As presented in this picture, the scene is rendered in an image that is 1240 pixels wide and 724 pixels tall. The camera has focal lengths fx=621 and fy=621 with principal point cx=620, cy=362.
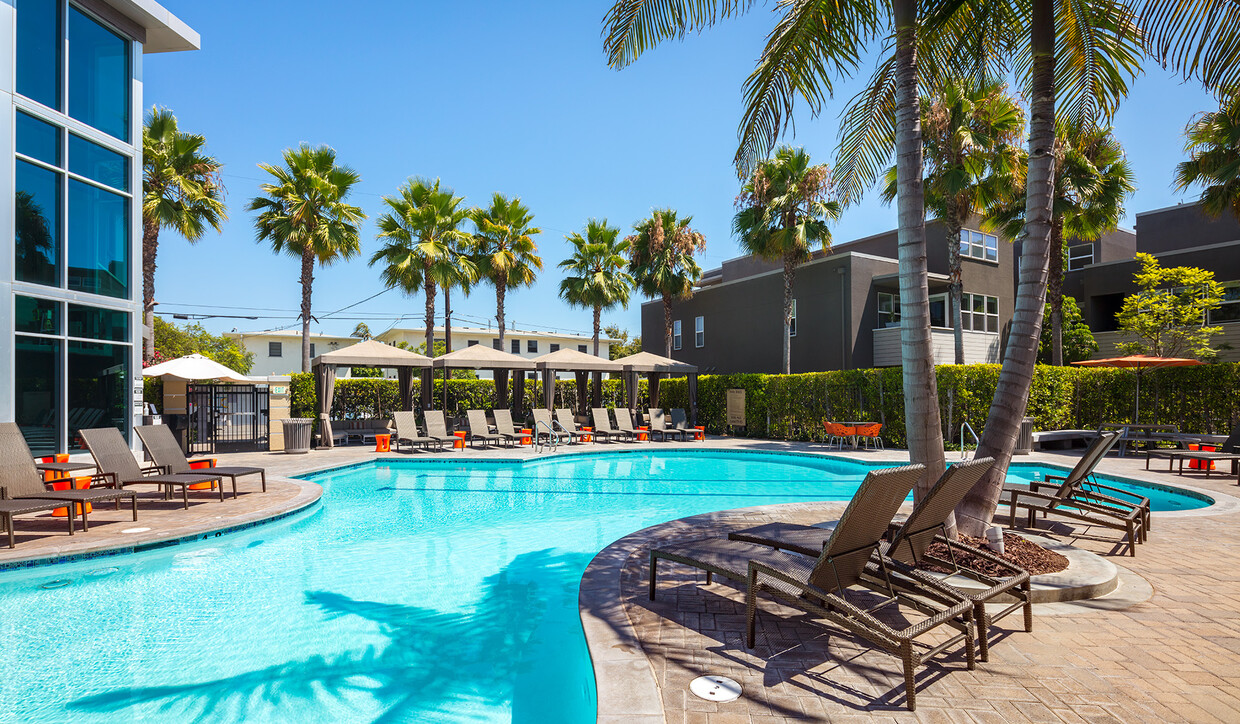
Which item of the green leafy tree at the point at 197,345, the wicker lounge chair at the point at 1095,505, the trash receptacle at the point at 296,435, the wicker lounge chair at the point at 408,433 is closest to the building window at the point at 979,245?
the wicker lounge chair at the point at 1095,505

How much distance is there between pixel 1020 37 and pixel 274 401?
1769cm

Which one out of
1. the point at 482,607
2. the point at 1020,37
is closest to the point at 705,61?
the point at 1020,37

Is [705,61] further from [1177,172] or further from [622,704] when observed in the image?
[1177,172]

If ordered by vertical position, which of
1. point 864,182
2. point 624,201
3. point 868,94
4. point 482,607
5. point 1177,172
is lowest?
point 482,607

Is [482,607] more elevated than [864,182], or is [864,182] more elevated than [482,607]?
[864,182]

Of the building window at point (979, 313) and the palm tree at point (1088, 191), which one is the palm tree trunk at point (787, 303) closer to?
the palm tree at point (1088, 191)

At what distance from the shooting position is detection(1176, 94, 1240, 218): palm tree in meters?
15.3

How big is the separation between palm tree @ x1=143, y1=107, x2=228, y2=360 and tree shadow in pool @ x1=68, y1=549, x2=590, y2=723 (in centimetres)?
1823

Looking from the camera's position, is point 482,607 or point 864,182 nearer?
point 482,607

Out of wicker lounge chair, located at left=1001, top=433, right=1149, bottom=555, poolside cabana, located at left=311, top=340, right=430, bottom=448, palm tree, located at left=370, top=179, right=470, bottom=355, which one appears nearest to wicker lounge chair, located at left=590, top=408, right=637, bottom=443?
poolside cabana, located at left=311, top=340, right=430, bottom=448

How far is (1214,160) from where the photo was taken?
16.1 metres

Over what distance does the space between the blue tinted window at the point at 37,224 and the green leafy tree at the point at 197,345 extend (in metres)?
34.9

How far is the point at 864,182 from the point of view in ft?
24.7

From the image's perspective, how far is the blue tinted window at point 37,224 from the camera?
31.0ft
